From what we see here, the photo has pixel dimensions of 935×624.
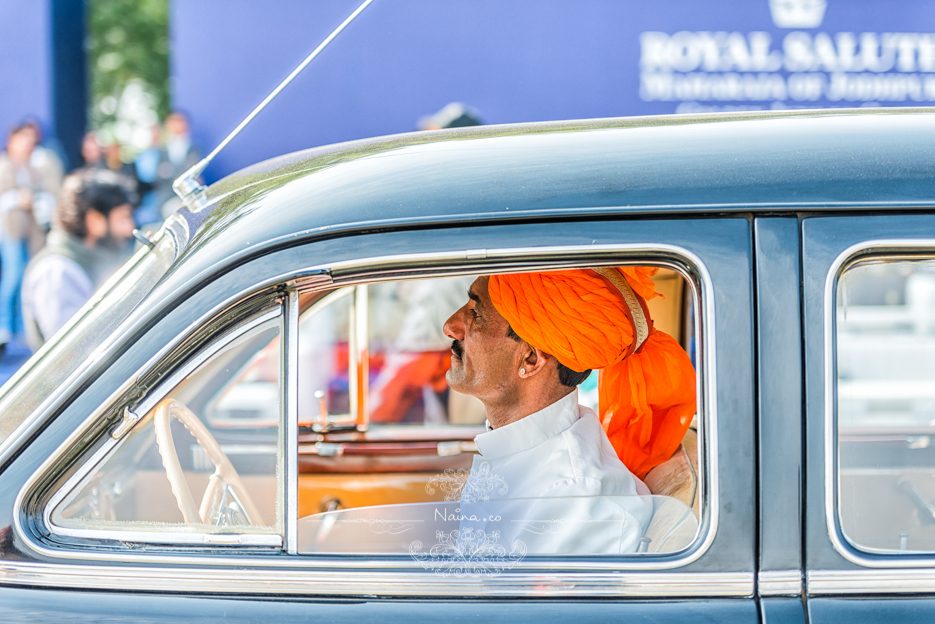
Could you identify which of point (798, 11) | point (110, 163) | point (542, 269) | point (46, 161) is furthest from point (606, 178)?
point (110, 163)

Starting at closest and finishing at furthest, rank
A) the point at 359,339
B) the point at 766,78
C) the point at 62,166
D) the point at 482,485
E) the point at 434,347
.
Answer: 1. the point at 482,485
2. the point at 359,339
3. the point at 434,347
4. the point at 766,78
5. the point at 62,166

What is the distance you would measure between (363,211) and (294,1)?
655 cm

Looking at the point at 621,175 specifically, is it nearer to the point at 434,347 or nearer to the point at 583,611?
the point at 583,611

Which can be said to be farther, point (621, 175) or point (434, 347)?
point (434, 347)

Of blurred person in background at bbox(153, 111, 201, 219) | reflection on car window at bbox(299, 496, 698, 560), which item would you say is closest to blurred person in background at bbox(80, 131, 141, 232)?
blurred person in background at bbox(153, 111, 201, 219)

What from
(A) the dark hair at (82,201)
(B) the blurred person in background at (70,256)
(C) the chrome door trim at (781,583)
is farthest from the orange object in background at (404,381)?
(C) the chrome door trim at (781,583)

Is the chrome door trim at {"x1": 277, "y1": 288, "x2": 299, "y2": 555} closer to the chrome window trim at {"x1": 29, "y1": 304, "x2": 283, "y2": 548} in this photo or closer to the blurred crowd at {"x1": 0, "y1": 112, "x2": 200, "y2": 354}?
the chrome window trim at {"x1": 29, "y1": 304, "x2": 283, "y2": 548}

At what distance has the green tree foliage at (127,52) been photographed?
16.7 m

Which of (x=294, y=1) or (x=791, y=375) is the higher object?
(x=294, y=1)

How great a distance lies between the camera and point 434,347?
4031 mm

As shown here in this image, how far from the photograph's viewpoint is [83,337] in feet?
4.74

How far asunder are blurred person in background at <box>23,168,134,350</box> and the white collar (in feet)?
11.6

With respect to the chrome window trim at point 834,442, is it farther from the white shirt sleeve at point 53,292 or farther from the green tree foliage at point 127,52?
the green tree foliage at point 127,52

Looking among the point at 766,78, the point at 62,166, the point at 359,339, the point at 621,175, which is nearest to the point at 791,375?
the point at 621,175
